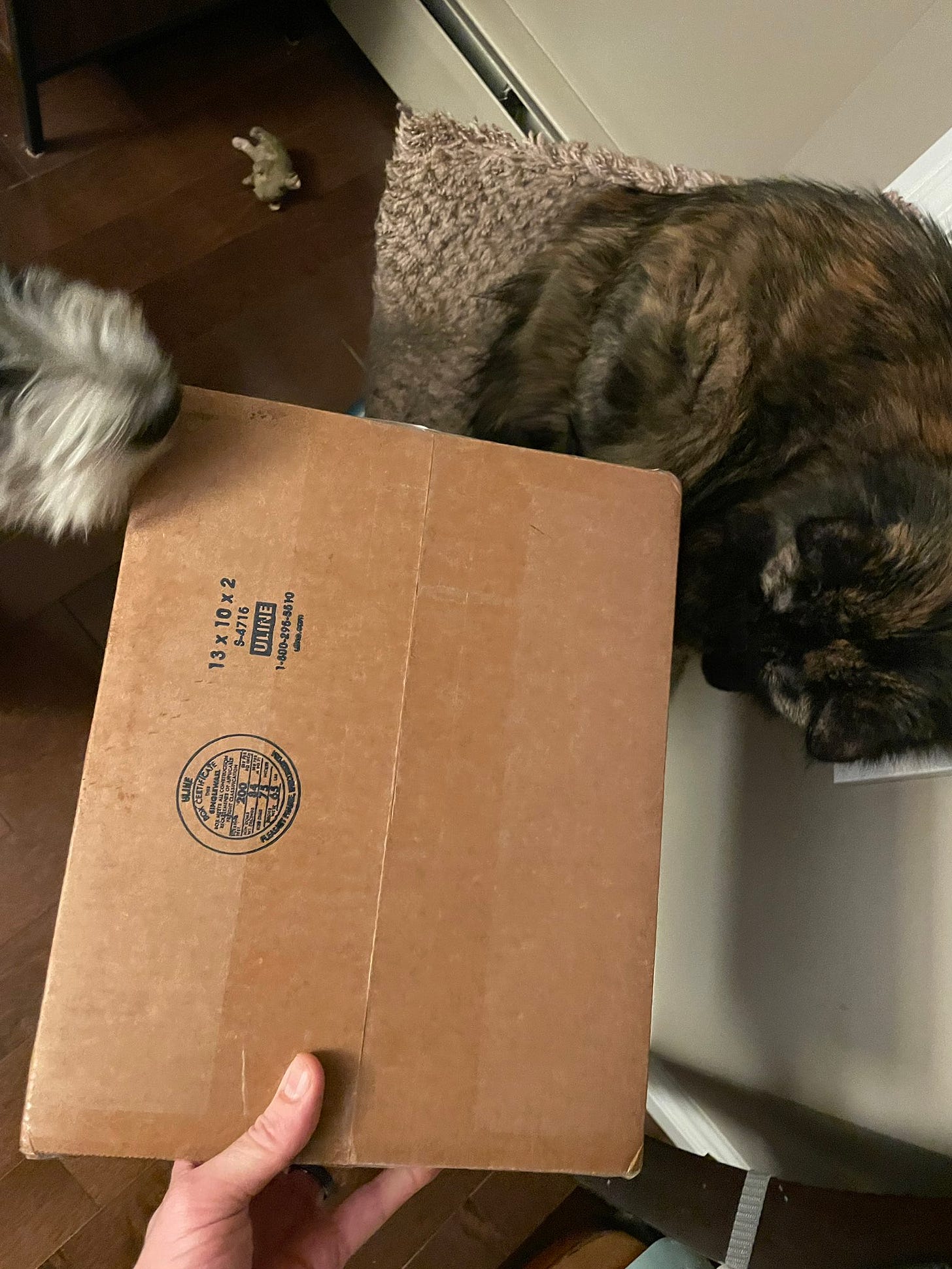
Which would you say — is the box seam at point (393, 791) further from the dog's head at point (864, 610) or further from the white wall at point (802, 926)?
the white wall at point (802, 926)

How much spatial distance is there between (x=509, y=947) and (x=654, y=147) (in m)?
1.31

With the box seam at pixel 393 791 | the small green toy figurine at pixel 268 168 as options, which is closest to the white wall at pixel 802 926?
the box seam at pixel 393 791

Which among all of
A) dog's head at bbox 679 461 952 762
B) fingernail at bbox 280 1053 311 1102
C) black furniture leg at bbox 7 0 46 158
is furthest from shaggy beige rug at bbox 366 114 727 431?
fingernail at bbox 280 1053 311 1102

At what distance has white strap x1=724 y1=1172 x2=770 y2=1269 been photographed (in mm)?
662

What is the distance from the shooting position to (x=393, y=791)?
56cm

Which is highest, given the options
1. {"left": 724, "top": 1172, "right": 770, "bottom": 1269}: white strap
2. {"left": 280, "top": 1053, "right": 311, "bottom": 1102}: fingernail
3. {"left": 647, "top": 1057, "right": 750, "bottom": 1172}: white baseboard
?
{"left": 280, "top": 1053, "right": 311, "bottom": 1102}: fingernail

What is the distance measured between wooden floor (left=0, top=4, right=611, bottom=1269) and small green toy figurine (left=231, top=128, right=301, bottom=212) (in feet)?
0.08

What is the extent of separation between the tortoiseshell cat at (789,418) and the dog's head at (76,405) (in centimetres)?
56

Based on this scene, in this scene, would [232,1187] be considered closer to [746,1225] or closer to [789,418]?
[746,1225]

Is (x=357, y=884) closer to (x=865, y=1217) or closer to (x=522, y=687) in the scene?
(x=522, y=687)

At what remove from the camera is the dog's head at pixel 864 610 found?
76 cm

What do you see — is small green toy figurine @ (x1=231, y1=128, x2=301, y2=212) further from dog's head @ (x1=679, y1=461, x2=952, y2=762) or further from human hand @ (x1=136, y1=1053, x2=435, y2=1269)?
human hand @ (x1=136, y1=1053, x2=435, y2=1269)

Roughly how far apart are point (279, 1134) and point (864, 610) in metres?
0.64

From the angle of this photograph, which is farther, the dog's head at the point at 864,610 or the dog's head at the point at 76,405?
the dog's head at the point at 864,610
